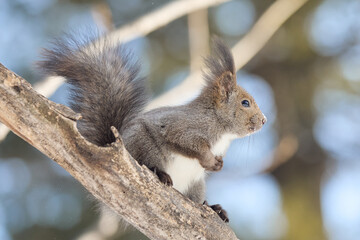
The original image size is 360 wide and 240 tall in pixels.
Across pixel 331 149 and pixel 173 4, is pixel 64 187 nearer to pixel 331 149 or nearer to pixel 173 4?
pixel 173 4

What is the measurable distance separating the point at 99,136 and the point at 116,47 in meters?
0.55

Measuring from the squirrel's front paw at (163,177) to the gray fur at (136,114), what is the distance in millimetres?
51

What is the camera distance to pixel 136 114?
2.88m

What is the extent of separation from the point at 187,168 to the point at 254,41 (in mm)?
2445

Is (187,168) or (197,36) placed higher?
(197,36)

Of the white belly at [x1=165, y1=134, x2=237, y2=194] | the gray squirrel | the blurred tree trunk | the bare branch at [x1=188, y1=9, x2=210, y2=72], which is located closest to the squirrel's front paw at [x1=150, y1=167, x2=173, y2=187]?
the gray squirrel

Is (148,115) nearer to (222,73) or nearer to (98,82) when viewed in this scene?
(98,82)

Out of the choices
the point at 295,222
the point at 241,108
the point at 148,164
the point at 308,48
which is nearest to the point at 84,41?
the point at 148,164

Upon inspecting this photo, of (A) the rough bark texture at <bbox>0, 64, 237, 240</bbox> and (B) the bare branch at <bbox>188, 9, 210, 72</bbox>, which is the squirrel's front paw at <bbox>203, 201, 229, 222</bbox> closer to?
(A) the rough bark texture at <bbox>0, 64, 237, 240</bbox>

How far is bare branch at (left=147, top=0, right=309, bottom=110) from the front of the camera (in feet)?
14.0

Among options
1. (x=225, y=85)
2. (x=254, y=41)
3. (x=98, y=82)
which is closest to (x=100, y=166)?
(x=98, y=82)

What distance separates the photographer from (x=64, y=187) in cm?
454

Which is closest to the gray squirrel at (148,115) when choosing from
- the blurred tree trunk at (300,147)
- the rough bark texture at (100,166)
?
the rough bark texture at (100,166)

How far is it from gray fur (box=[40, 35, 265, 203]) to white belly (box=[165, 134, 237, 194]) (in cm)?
2
